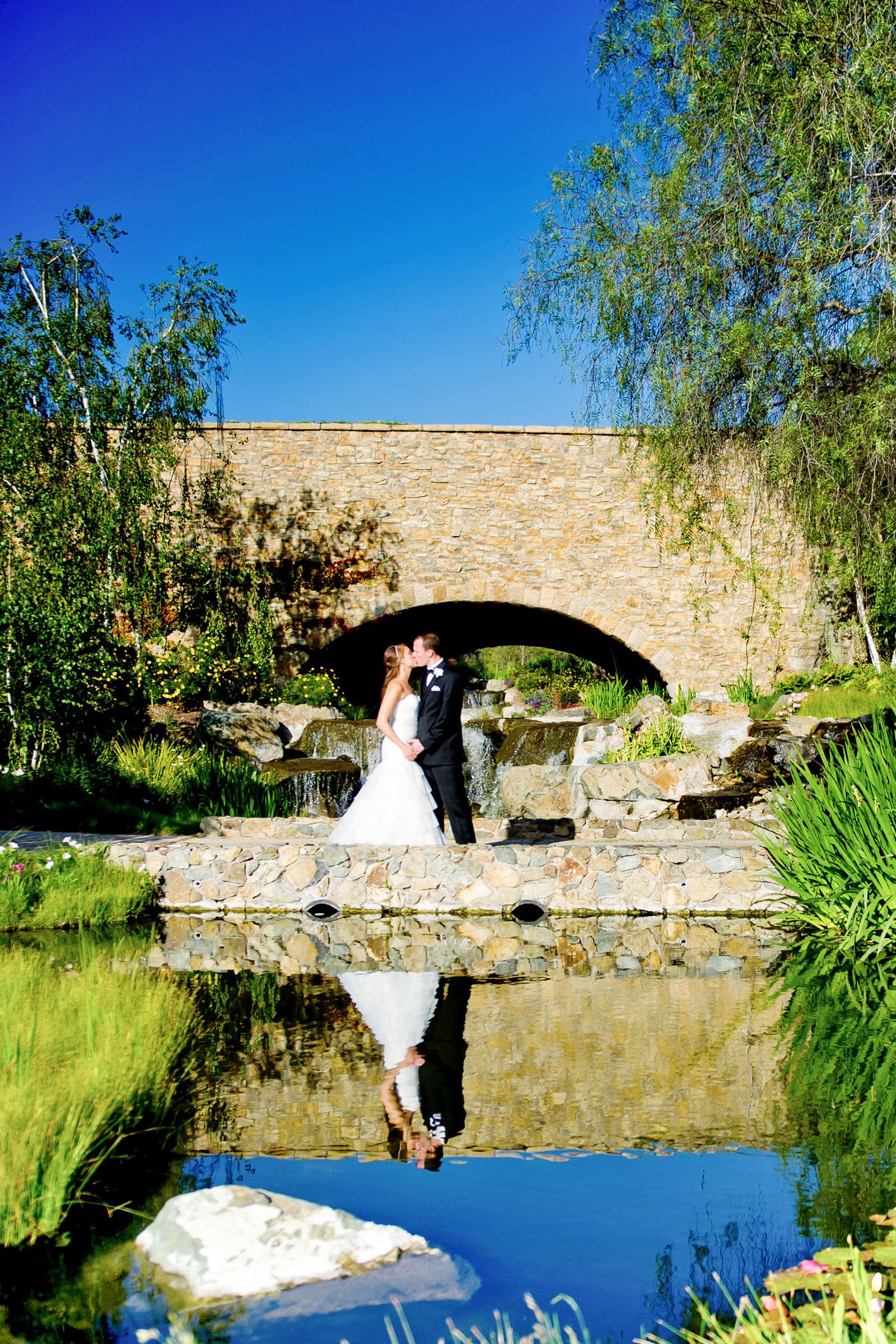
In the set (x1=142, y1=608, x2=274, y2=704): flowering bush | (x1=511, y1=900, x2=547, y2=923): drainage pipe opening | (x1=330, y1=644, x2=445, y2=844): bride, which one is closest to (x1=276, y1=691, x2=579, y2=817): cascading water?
(x1=142, y1=608, x2=274, y2=704): flowering bush

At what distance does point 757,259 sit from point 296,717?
9.45 meters

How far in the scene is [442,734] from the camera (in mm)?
8227

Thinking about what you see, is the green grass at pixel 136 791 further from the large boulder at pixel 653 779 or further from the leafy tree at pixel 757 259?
the leafy tree at pixel 757 259

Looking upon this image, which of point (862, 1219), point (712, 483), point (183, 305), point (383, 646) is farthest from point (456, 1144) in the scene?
point (383, 646)

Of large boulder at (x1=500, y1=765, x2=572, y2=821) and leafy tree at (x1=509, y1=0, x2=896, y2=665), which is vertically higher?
leafy tree at (x1=509, y1=0, x2=896, y2=665)

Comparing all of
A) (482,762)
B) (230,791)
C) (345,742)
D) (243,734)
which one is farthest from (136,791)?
(482,762)

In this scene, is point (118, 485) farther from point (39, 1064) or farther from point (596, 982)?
point (39, 1064)

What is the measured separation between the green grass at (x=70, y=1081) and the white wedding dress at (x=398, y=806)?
13.6 ft

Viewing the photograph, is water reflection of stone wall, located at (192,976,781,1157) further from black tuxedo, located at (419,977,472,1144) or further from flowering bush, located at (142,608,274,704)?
flowering bush, located at (142,608,274,704)

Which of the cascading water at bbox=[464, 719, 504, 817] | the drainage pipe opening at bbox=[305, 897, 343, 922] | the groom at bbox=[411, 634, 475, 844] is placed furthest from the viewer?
the cascading water at bbox=[464, 719, 504, 817]

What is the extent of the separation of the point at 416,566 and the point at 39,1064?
14.5 m

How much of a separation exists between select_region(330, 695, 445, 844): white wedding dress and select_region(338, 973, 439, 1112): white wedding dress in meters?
2.41

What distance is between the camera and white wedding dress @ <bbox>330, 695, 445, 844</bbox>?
8602mm

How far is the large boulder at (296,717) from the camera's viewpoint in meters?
15.7
